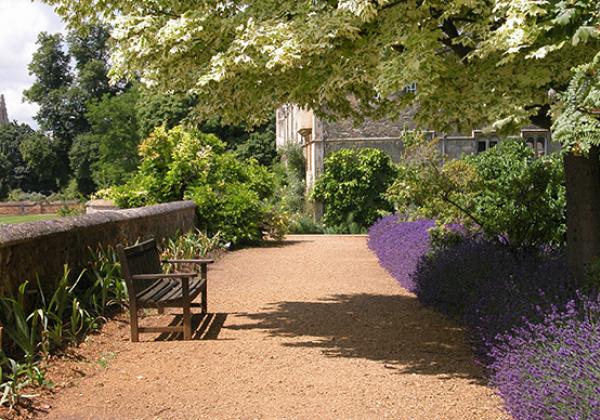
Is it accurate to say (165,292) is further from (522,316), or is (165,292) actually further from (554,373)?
(554,373)

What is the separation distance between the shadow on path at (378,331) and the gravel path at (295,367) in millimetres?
11

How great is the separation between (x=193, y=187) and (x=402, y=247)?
5906mm

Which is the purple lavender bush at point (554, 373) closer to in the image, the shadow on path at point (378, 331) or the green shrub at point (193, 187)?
the shadow on path at point (378, 331)

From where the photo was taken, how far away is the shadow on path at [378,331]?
5.93m

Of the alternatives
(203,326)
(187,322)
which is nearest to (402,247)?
(203,326)

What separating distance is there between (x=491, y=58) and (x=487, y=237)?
4156 millimetres

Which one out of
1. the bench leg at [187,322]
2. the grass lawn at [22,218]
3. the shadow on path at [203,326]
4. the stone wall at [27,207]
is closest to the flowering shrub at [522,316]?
the shadow on path at [203,326]

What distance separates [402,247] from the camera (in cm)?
1223

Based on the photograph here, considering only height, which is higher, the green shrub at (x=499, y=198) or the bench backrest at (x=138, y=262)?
the green shrub at (x=499, y=198)

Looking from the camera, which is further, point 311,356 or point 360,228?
point 360,228

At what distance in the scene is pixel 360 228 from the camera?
883 inches

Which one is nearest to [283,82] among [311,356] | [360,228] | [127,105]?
[311,356]

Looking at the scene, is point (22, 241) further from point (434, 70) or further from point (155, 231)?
point (155, 231)

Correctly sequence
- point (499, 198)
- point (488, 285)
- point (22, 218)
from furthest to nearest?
point (22, 218) < point (499, 198) < point (488, 285)
